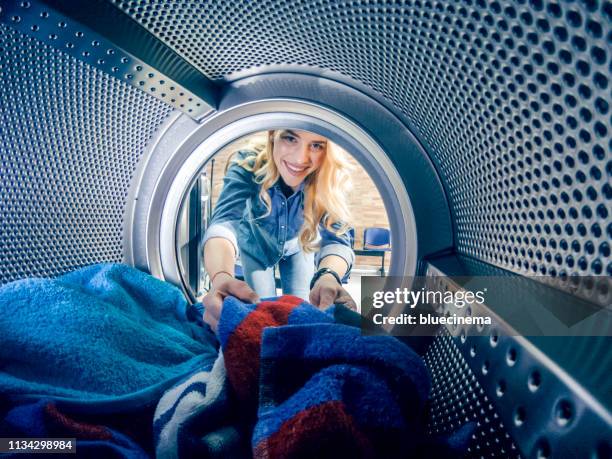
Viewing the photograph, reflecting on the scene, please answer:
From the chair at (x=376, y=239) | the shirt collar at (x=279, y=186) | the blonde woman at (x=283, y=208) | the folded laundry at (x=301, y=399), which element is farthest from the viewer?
the chair at (x=376, y=239)

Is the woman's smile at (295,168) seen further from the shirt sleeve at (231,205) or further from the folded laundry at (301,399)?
the folded laundry at (301,399)

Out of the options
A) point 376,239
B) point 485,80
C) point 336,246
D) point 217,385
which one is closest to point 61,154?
point 217,385

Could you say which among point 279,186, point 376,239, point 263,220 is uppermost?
point 279,186

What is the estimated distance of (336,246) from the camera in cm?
127

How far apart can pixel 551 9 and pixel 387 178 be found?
1.20 ft

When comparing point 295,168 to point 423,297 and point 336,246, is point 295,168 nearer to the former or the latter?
point 336,246

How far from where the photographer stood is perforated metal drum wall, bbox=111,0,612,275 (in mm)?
247

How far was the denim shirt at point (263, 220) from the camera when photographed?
3.94 feet

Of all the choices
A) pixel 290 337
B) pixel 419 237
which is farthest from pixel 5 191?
pixel 419 237

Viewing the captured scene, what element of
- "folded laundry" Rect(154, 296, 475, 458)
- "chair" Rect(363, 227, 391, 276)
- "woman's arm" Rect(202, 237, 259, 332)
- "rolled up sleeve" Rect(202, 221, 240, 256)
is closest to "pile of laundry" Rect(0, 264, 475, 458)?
"folded laundry" Rect(154, 296, 475, 458)

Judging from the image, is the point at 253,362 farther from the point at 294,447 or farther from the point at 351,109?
the point at 351,109

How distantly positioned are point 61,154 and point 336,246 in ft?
2.81

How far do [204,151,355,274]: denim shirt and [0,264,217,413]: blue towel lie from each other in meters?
0.67

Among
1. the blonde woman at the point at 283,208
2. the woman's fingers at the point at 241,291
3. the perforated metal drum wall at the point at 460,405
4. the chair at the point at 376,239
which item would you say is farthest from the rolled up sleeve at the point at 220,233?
the chair at the point at 376,239
